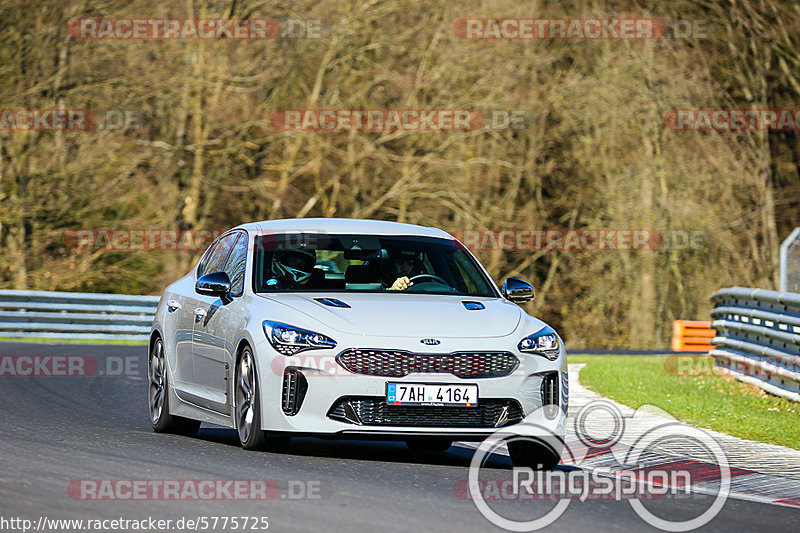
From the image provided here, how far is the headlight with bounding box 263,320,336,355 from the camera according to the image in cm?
922

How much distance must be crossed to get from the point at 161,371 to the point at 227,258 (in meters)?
1.06

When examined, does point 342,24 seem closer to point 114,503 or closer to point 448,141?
point 448,141

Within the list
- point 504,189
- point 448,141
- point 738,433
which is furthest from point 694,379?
point 504,189

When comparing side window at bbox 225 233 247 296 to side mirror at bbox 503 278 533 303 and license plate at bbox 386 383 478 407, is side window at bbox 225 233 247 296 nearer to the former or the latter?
license plate at bbox 386 383 478 407

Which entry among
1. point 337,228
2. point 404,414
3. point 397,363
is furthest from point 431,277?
point 404,414

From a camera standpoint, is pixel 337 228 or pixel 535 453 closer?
pixel 535 453

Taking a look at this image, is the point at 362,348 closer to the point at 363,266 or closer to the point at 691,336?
the point at 363,266

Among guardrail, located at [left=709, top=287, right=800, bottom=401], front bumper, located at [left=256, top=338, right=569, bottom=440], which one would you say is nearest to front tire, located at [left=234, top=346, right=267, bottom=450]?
front bumper, located at [left=256, top=338, right=569, bottom=440]

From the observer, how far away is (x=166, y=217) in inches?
1431

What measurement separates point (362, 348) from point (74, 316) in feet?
62.1

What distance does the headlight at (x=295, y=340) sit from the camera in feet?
30.2

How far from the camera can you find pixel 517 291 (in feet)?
34.5

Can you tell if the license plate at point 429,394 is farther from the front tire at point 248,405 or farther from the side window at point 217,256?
the side window at point 217,256

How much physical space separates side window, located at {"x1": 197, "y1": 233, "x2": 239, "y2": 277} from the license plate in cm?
265
